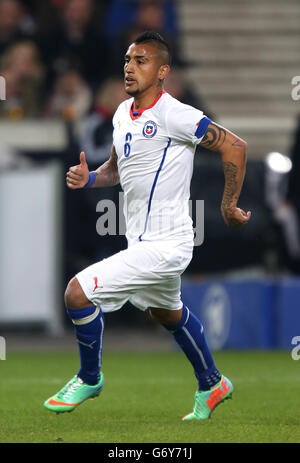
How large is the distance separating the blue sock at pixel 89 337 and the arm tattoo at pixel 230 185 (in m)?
0.92

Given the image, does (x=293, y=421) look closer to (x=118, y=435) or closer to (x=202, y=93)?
(x=118, y=435)

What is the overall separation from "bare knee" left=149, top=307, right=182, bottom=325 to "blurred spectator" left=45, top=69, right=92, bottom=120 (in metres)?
8.32

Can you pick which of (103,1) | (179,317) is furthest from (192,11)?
(179,317)

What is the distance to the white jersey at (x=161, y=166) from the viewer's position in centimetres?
588

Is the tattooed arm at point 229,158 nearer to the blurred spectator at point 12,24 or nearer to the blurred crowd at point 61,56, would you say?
the blurred crowd at point 61,56

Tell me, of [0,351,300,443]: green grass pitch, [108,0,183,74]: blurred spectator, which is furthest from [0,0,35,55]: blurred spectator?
[0,351,300,443]: green grass pitch

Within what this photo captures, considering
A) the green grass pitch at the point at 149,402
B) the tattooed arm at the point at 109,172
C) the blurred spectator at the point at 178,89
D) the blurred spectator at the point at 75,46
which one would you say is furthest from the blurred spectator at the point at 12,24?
the tattooed arm at the point at 109,172

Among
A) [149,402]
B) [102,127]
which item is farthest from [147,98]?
[102,127]

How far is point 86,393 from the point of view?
6004 millimetres

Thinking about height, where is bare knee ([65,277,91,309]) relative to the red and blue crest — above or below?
below

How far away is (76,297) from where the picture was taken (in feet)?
18.9

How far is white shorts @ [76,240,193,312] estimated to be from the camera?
18.9 ft
